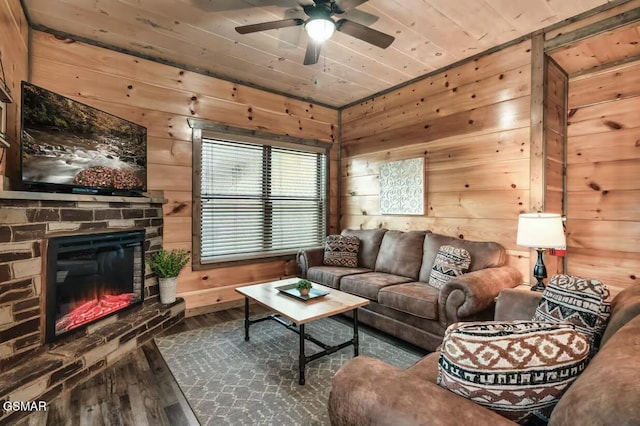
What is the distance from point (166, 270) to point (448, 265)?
8.90 feet

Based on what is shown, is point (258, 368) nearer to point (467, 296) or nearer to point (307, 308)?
point (307, 308)

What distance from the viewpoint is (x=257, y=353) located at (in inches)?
104

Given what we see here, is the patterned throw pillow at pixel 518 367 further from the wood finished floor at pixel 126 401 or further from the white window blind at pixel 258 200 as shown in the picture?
the white window blind at pixel 258 200

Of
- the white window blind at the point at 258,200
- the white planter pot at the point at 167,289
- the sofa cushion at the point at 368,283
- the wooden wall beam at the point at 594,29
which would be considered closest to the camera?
the wooden wall beam at the point at 594,29

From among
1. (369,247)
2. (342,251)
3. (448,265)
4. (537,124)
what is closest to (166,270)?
(342,251)

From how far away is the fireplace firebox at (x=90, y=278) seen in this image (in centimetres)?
222

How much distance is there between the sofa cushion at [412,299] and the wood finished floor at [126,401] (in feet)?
5.74

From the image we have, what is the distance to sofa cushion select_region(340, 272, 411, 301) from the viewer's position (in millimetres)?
3074

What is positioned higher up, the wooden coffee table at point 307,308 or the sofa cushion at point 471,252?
the sofa cushion at point 471,252

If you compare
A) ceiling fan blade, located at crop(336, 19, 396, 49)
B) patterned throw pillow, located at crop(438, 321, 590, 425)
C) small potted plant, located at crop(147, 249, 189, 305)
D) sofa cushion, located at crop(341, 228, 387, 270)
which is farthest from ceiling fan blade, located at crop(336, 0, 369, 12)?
small potted plant, located at crop(147, 249, 189, 305)

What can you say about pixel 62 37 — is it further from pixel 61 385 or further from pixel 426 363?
pixel 426 363

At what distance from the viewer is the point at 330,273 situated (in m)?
3.53

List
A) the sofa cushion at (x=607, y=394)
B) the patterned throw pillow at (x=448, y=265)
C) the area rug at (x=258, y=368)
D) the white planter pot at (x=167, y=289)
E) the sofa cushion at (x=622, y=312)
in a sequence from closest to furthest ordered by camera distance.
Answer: the sofa cushion at (x=607, y=394) < the sofa cushion at (x=622, y=312) < the area rug at (x=258, y=368) < the patterned throw pillow at (x=448, y=265) < the white planter pot at (x=167, y=289)

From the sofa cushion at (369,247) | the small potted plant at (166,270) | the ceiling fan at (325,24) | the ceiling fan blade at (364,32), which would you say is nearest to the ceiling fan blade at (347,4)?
the ceiling fan at (325,24)
